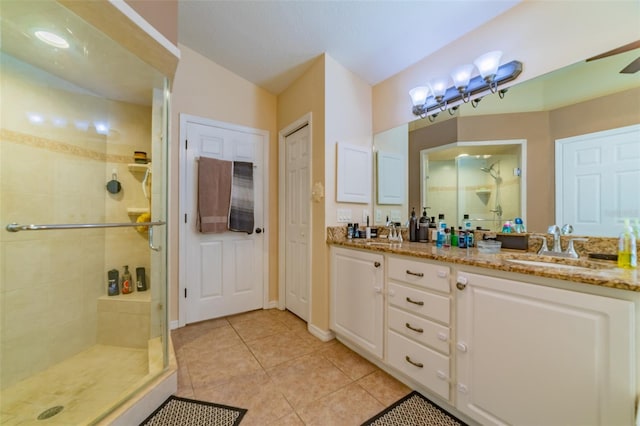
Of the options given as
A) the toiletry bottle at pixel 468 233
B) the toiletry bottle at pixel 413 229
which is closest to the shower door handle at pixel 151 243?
the toiletry bottle at pixel 413 229

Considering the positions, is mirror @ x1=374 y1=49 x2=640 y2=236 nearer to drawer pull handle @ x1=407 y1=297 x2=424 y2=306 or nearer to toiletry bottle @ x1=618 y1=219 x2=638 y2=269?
toiletry bottle @ x1=618 y1=219 x2=638 y2=269

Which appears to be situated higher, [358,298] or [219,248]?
[219,248]

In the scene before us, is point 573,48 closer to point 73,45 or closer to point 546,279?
point 546,279

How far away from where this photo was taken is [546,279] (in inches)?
38.8

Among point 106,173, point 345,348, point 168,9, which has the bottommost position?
point 345,348

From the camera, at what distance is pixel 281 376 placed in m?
1.67

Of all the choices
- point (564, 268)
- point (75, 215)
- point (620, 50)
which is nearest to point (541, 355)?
point (564, 268)

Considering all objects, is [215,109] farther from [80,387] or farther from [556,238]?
[556,238]

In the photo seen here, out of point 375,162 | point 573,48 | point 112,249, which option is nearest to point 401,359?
point 375,162

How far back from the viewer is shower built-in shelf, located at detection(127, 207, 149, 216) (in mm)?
2096

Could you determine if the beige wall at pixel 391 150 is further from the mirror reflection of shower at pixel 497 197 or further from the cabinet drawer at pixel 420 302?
the cabinet drawer at pixel 420 302

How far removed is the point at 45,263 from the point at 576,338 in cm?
Result: 299

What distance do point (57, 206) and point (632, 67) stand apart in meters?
3.55

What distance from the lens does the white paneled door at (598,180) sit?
3.99 ft
